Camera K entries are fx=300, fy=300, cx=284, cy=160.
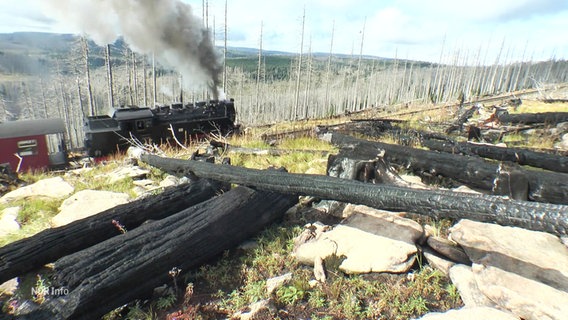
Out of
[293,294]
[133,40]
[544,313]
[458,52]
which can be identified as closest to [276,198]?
[293,294]

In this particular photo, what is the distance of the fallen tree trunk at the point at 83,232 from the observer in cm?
285

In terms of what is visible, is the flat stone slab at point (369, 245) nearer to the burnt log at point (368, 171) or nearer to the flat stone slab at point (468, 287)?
the flat stone slab at point (468, 287)

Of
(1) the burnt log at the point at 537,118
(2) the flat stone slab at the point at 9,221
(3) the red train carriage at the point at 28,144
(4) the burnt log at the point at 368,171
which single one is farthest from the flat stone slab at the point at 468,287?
(3) the red train carriage at the point at 28,144

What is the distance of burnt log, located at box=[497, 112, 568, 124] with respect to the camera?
9.79m

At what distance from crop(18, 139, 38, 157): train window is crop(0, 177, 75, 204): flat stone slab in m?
11.1

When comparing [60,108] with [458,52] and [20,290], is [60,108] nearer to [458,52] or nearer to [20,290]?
[20,290]

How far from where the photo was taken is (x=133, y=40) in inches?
929

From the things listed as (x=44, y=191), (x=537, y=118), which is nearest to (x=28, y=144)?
(x=44, y=191)

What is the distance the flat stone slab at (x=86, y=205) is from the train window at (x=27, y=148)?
1291 centimetres

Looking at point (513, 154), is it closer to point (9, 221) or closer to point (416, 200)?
point (416, 200)

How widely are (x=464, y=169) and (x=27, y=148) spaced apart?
18.2 metres

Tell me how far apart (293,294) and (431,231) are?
170cm

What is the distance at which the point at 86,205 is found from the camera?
466 centimetres

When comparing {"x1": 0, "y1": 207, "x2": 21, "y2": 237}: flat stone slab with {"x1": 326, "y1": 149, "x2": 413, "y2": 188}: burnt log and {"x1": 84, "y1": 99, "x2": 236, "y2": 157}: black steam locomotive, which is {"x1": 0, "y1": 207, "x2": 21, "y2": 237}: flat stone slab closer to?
{"x1": 326, "y1": 149, "x2": 413, "y2": 188}: burnt log
